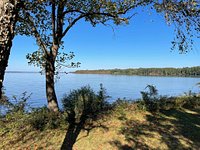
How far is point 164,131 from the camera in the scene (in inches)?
361

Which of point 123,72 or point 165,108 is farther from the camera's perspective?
point 123,72

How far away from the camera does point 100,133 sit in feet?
29.7

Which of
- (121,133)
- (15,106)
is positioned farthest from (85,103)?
(15,106)

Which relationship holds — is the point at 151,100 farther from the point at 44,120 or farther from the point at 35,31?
the point at 35,31

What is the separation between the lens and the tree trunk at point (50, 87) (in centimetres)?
1077

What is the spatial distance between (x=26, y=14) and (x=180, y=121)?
24.8ft

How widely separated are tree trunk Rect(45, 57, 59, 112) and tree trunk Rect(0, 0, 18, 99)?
26.3 feet

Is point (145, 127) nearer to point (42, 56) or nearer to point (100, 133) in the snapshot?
point (100, 133)

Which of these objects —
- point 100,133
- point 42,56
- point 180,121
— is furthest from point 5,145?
point 180,121

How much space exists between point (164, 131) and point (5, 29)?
25.0ft

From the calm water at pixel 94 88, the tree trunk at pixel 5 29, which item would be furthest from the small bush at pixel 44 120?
the tree trunk at pixel 5 29

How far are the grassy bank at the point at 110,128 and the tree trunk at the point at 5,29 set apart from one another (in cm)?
585

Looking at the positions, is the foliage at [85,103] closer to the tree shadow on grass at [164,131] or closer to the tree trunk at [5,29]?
the tree shadow on grass at [164,131]

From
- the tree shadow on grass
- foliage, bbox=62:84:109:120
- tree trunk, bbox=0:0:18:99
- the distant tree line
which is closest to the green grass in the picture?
the tree shadow on grass
